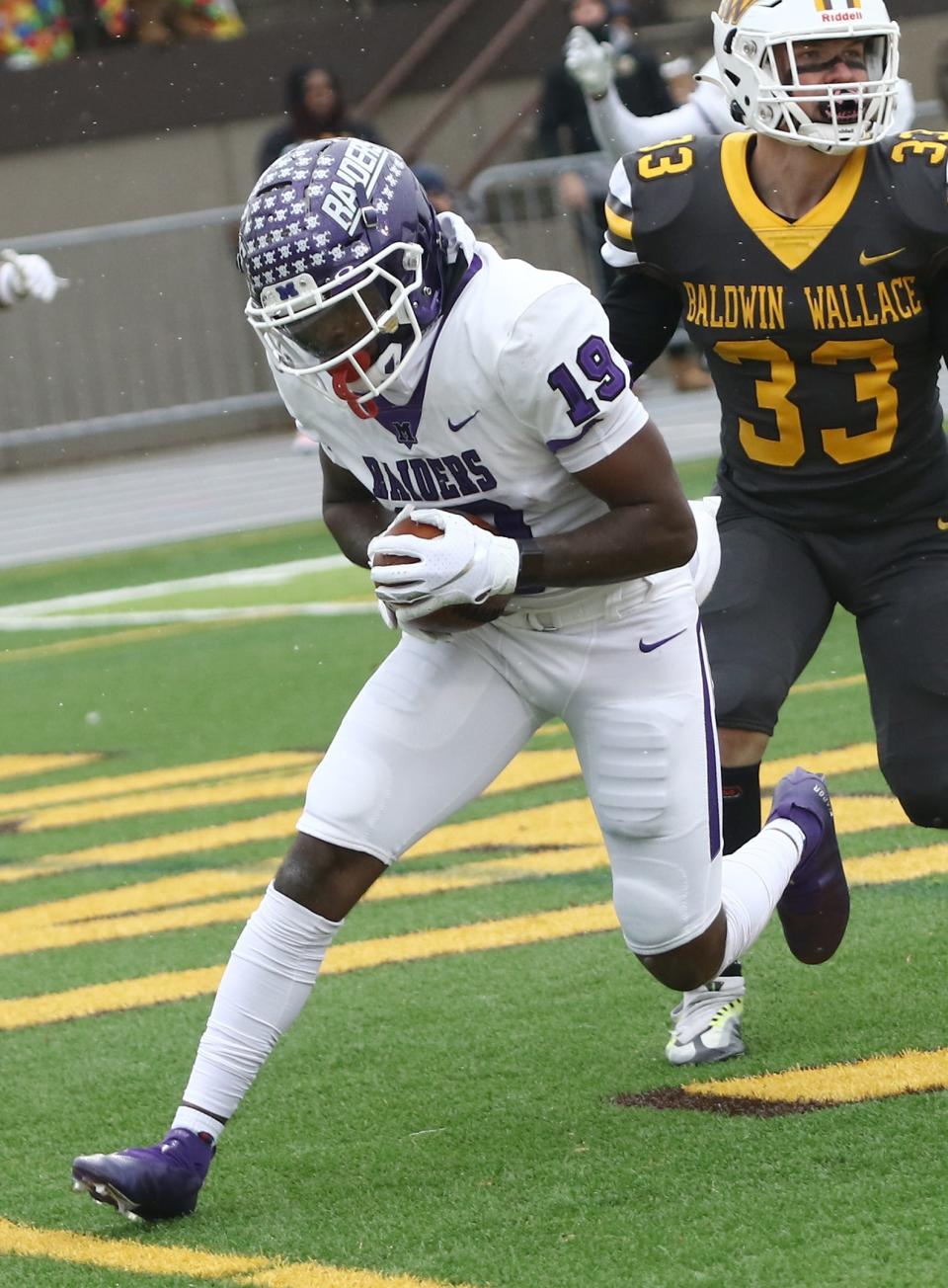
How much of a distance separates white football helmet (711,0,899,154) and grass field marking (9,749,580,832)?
9.81ft

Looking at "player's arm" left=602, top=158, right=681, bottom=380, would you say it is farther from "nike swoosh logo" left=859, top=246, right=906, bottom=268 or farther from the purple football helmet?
the purple football helmet

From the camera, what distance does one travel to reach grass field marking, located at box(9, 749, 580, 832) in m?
7.02

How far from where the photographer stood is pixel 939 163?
417 cm

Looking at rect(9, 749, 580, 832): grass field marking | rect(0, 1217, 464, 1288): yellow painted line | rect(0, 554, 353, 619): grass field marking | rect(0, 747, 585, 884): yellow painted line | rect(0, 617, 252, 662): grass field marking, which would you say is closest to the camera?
rect(0, 1217, 464, 1288): yellow painted line

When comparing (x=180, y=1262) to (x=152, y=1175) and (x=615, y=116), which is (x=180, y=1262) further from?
(x=615, y=116)

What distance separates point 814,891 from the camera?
4223 mm

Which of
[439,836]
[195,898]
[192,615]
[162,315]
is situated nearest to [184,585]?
[192,615]

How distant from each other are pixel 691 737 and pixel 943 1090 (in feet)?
2.28

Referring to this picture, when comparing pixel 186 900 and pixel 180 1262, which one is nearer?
A: pixel 180 1262

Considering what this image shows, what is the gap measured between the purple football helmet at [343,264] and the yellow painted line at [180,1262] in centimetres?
124

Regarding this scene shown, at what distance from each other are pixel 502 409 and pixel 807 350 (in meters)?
0.97

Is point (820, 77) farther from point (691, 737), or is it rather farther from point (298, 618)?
point (298, 618)

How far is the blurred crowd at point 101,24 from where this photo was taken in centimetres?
1800

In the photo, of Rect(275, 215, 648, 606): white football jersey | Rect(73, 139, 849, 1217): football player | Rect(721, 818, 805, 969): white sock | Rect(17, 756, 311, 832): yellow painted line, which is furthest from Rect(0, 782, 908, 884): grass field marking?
Rect(275, 215, 648, 606): white football jersey
